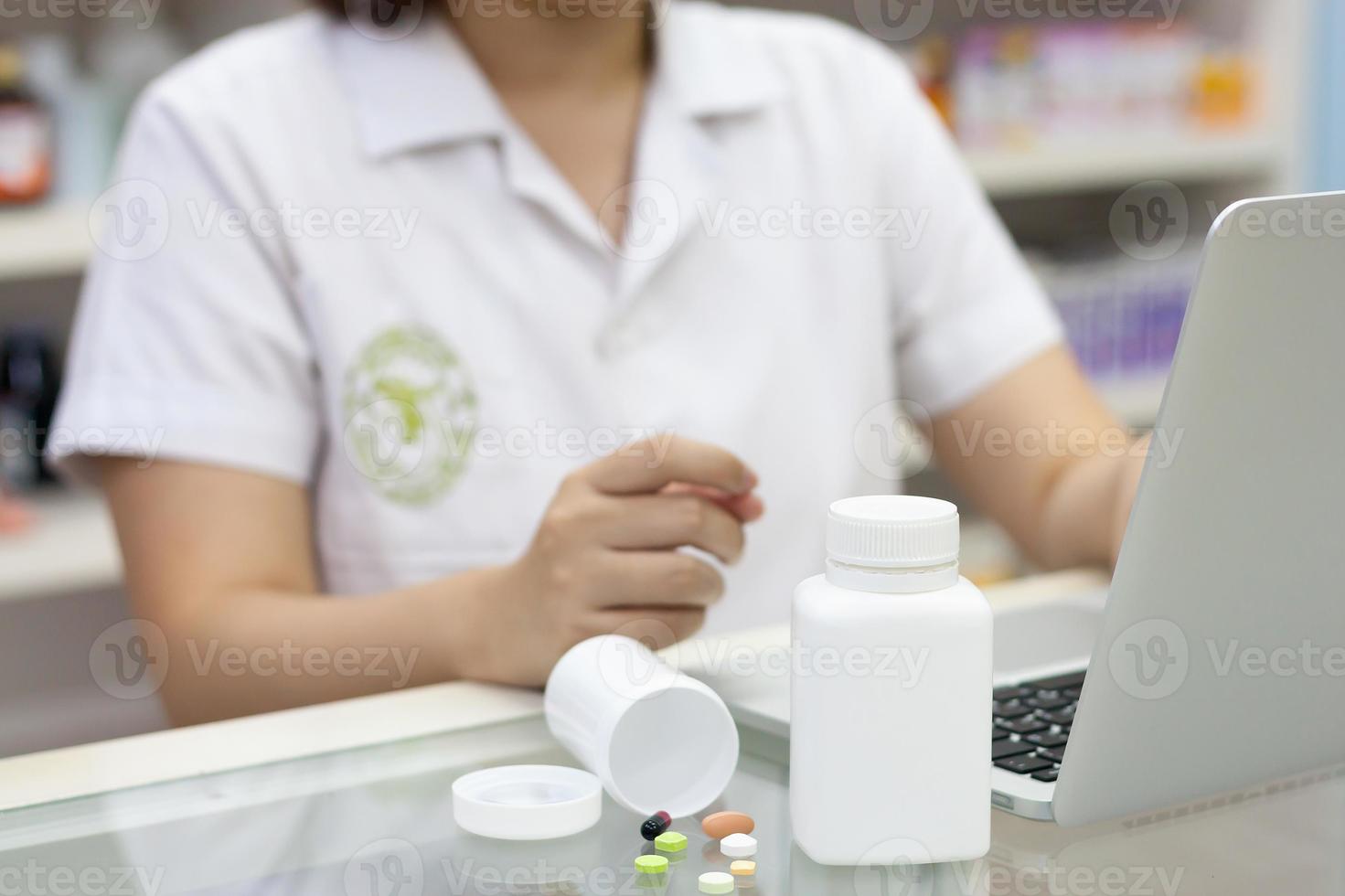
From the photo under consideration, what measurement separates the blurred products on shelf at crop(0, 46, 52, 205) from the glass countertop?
1218mm

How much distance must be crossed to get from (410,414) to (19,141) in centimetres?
88

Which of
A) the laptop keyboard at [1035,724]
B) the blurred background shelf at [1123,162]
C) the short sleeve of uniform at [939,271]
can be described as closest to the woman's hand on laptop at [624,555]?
the laptop keyboard at [1035,724]

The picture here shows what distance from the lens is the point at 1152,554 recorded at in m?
0.47

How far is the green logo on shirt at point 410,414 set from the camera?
0.99 m

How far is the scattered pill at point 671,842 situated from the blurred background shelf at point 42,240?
1325 millimetres

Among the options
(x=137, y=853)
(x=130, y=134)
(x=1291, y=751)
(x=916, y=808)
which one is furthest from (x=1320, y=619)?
(x=130, y=134)

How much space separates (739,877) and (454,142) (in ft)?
2.12

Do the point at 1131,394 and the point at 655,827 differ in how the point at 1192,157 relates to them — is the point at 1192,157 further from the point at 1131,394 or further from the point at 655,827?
the point at 655,827

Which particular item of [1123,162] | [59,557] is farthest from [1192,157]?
[59,557]

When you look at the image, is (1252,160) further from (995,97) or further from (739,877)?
(739,877)

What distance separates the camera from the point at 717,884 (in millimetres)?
492

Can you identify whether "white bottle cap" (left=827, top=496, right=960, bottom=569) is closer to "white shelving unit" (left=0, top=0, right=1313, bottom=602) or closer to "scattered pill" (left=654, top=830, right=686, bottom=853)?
"scattered pill" (left=654, top=830, right=686, bottom=853)

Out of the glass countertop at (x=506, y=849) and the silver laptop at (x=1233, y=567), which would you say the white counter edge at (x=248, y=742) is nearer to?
the glass countertop at (x=506, y=849)

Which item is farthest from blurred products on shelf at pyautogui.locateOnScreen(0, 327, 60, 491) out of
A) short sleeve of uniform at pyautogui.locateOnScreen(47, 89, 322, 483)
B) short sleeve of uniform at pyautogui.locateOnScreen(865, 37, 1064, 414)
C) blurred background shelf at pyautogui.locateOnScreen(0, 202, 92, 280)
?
short sleeve of uniform at pyautogui.locateOnScreen(865, 37, 1064, 414)
